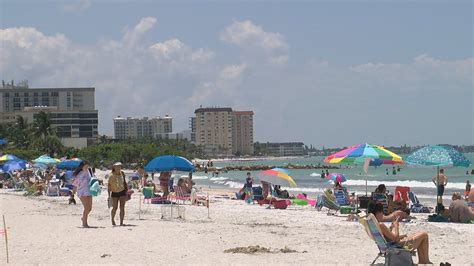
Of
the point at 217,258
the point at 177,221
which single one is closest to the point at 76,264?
the point at 217,258

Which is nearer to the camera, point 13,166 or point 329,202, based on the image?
point 329,202

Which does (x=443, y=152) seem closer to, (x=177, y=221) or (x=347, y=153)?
(x=347, y=153)

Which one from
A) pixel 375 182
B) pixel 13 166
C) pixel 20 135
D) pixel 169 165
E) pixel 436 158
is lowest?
pixel 375 182

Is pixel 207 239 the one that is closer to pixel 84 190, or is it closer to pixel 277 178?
pixel 84 190

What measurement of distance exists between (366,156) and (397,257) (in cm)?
800

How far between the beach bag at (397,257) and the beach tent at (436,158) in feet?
22.3

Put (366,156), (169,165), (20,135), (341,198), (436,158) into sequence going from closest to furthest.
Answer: (436,158)
(366,156)
(341,198)
(169,165)
(20,135)

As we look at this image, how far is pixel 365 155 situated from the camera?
16516 mm

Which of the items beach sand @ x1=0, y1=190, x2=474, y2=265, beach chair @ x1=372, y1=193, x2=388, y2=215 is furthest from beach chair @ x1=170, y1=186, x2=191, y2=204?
beach chair @ x1=372, y1=193, x2=388, y2=215

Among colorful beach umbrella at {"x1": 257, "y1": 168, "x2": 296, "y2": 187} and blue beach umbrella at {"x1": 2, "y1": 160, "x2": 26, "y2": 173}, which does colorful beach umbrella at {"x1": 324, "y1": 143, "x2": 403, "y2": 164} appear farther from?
blue beach umbrella at {"x1": 2, "y1": 160, "x2": 26, "y2": 173}

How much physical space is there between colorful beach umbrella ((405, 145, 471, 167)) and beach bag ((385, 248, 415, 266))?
6793 millimetres

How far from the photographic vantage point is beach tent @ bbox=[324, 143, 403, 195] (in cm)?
1650

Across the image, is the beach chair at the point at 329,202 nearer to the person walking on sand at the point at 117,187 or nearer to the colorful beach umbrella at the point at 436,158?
the colorful beach umbrella at the point at 436,158

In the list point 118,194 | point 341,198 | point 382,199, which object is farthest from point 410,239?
point 341,198
